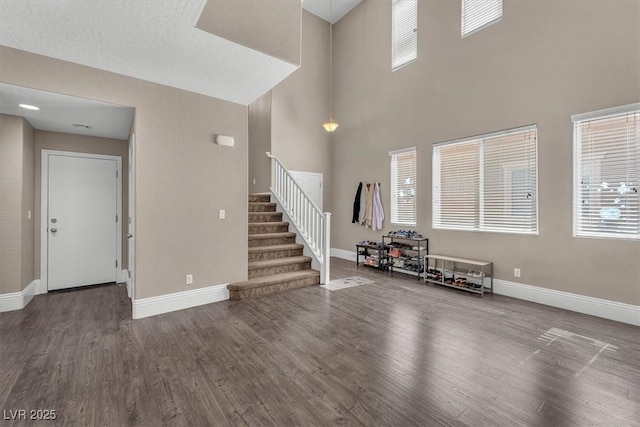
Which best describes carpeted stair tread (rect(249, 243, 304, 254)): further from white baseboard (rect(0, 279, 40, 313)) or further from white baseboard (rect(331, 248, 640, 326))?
white baseboard (rect(331, 248, 640, 326))

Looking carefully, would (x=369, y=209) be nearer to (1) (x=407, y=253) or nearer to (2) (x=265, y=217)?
(1) (x=407, y=253)

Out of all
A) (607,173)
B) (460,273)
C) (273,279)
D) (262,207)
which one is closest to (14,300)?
(273,279)

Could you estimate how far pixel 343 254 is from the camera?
752cm

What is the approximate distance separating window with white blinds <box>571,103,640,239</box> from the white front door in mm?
5164

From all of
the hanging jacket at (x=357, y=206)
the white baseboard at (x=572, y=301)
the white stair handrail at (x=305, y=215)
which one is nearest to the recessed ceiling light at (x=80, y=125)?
the white stair handrail at (x=305, y=215)

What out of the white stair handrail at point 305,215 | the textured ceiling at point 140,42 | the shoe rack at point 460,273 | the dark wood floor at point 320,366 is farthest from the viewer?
the white stair handrail at point 305,215

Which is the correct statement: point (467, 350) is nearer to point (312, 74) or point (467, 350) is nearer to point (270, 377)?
point (270, 377)

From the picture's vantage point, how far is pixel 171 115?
3.62 meters

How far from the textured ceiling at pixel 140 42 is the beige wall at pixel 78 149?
6.74 ft

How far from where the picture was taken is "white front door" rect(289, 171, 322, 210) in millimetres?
Result: 7383

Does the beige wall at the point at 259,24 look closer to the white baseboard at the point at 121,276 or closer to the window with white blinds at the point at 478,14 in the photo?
the window with white blinds at the point at 478,14

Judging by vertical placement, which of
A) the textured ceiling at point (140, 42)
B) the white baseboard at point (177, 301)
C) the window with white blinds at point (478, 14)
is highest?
the window with white blinds at point (478, 14)

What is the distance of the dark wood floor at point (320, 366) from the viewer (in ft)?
6.07

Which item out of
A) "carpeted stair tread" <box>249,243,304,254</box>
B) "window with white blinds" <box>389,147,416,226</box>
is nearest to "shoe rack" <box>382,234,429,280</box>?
"window with white blinds" <box>389,147,416,226</box>
